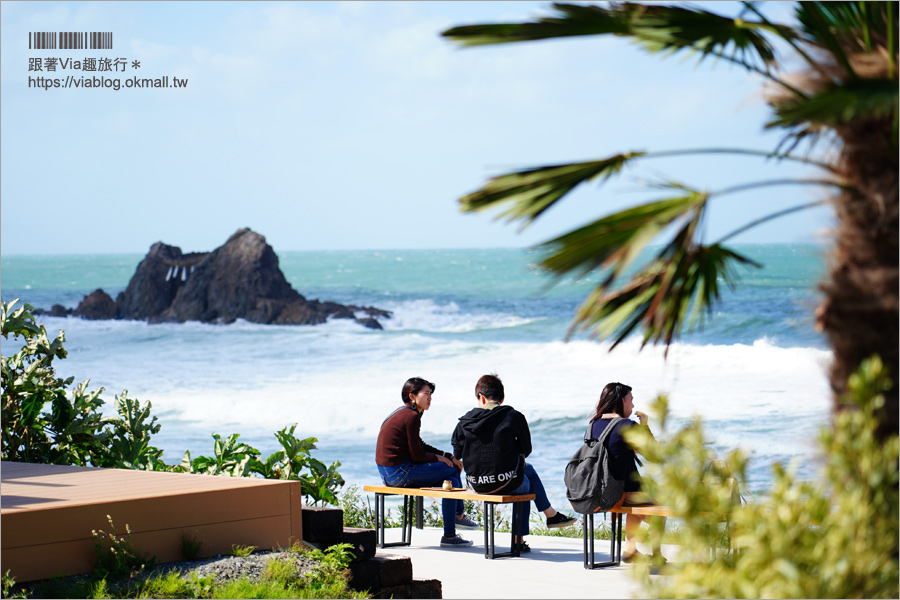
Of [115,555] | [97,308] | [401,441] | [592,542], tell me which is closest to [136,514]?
[115,555]

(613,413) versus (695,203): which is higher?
(695,203)

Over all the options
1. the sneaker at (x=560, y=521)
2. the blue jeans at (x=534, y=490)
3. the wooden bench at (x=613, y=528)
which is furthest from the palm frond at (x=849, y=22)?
the sneaker at (x=560, y=521)

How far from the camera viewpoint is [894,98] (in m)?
3.21

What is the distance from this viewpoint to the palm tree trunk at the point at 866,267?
3.65 meters

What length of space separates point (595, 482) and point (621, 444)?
0.33 meters

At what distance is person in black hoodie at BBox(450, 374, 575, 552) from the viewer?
739cm

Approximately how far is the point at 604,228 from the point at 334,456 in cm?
1573

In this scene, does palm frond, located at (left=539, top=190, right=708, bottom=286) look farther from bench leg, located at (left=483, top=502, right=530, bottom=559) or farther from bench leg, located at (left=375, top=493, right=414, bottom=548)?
bench leg, located at (left=375, top=493, right=414, bottom=548)

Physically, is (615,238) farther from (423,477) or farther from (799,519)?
(423,477)

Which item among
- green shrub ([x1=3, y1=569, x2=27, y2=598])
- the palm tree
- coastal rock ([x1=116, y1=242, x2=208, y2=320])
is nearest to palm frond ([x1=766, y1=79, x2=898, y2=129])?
the palm tree

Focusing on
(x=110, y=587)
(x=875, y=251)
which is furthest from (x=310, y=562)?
(x=875, y=251)

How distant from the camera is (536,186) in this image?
380cm

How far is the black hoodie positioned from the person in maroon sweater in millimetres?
474

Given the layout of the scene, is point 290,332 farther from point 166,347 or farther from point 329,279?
point 329,279
